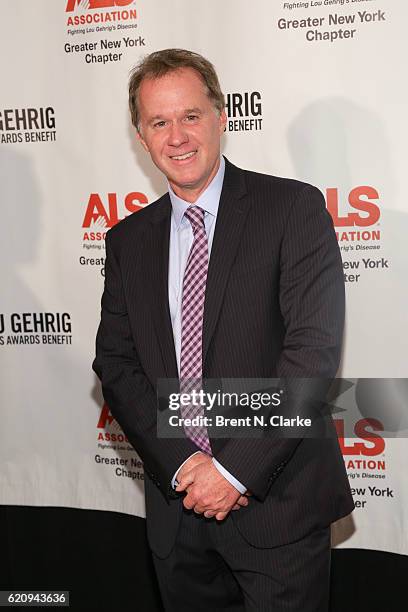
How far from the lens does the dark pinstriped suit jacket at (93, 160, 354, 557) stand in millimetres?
1976

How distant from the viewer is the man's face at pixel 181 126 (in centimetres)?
212

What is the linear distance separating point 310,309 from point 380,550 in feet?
5.56

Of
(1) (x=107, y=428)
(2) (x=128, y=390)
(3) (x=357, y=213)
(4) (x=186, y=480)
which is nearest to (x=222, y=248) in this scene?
(2) (x=128, y=390)

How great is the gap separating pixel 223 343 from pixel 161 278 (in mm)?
296

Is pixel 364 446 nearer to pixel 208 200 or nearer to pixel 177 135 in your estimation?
pixel 208 200

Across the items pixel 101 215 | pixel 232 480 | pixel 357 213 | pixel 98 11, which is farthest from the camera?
pixel 101 215

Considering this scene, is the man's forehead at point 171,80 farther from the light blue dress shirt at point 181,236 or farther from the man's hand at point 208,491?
the man's hand at point 208,491

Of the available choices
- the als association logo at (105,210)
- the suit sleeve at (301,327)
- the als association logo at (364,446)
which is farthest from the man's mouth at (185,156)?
the als association logo at (364,446)

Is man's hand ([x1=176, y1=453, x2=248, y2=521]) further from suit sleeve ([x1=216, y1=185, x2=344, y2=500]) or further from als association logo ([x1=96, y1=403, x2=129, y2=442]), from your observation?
als association logo ([x1=96, y1=403, x2=129, y2=442])

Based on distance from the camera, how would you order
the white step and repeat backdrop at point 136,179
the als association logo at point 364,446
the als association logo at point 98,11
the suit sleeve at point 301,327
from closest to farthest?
the suit sleeve at point 301,327
the white step and repeat backdrop at point 136,179
the als association logo at point 364,446
the als association logo at point 98,11

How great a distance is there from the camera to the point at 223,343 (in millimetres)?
2057

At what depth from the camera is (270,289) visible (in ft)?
6.66

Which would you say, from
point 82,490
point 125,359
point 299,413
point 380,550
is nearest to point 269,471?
point 299,413

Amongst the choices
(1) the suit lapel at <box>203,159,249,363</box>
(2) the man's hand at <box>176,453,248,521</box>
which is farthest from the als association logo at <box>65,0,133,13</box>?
(2) the man's hand at <box>176,453,248,521</box>
